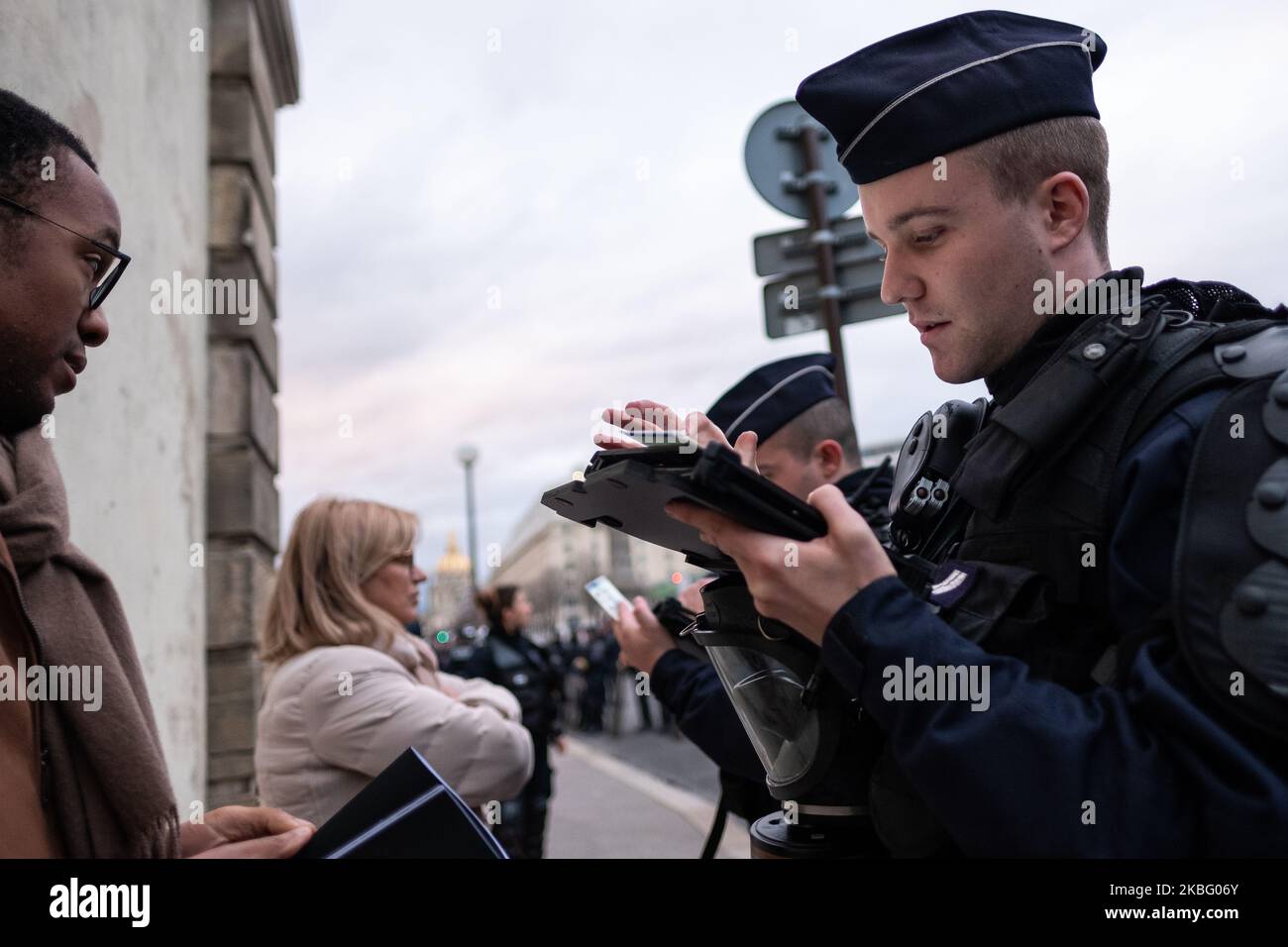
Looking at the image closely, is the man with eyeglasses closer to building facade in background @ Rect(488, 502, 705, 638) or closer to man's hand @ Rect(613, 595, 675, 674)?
man's hand @ Rect(613, 595, 675, 674)

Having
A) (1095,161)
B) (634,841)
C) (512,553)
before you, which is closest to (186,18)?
(1095,161)

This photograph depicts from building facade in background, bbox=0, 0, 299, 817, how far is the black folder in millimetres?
1906

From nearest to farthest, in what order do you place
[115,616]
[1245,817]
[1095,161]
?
[1245,817], [1095,161], [115,616]

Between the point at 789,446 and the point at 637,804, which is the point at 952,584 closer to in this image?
the point at 789,446

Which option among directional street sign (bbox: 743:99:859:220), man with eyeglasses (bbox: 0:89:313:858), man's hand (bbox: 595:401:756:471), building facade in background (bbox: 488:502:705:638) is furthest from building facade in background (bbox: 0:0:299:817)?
building facade in background (bbox: 488:502:705:638)

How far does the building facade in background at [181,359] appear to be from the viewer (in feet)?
9.90

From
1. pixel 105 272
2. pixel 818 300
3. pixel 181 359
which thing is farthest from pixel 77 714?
pixel 818 300

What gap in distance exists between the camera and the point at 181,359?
435 centimetres

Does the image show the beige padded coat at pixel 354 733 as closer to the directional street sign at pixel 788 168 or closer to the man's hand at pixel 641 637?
the man's hand at pixel 641 637

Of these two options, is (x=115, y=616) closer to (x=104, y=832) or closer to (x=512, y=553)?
(x=104, y=832)

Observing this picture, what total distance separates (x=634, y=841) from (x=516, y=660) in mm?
1819

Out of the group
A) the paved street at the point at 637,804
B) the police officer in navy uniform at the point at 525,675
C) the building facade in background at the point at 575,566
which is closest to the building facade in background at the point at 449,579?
the building facade in background at the point at 575,566

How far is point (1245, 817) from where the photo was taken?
95 cm

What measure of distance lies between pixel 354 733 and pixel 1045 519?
7.26ft
